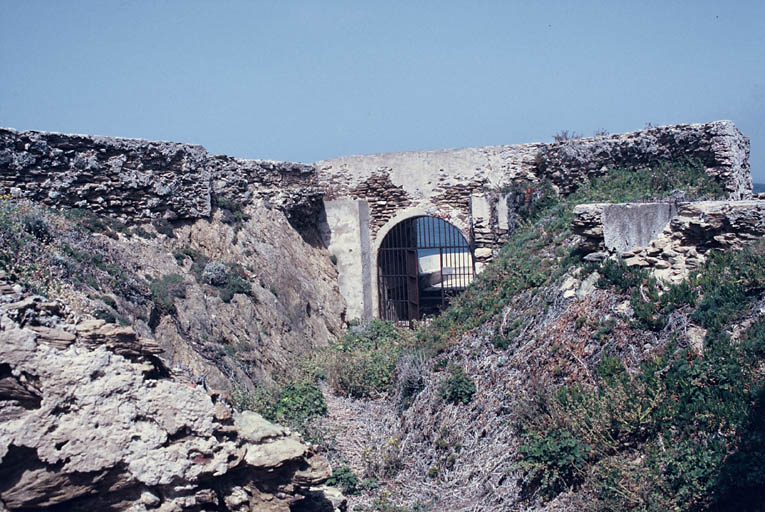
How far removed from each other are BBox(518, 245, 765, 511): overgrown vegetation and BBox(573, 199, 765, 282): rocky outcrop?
0.31 m

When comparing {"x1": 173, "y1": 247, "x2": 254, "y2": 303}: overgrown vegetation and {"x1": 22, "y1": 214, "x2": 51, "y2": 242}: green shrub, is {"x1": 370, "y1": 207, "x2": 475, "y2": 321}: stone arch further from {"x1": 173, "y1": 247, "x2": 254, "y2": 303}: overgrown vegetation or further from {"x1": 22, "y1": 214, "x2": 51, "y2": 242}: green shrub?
{"x1": 22, "y1": 214, "x2": 51, "y2": 242}: green shrub

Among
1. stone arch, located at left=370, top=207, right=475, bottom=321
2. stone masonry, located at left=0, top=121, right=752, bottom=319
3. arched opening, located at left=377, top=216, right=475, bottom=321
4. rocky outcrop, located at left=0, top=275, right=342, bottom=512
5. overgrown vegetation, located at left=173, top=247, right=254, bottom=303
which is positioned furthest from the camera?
arched opening, located at left=377, top=216, right=475, bottom=321

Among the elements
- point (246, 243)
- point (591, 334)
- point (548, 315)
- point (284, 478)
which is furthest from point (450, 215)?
point (284, 478)

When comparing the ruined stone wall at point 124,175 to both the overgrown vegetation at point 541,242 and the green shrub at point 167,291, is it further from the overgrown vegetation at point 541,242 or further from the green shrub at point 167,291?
the overgrown vegetation at point 541,242

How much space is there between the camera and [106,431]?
443 centimetres

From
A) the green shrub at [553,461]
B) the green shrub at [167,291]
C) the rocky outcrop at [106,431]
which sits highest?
the green shrub at [167,291]

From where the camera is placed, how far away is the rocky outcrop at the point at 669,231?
682 centimetres

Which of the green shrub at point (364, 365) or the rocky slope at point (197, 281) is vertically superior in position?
the rocky slope at point (197, 281)

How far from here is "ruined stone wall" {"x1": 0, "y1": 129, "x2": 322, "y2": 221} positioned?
8250mm

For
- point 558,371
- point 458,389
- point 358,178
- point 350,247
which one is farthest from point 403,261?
point 558,371

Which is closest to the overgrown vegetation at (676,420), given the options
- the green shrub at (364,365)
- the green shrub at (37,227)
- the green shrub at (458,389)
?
the green shrub at (458,389)

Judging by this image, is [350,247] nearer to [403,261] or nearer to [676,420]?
[403,261]

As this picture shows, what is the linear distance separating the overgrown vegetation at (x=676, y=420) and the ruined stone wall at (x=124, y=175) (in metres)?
6.71

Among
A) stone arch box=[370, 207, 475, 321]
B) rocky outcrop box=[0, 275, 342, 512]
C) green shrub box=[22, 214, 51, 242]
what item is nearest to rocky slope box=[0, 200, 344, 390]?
green shrub box=[22, 214, 51, 242]
